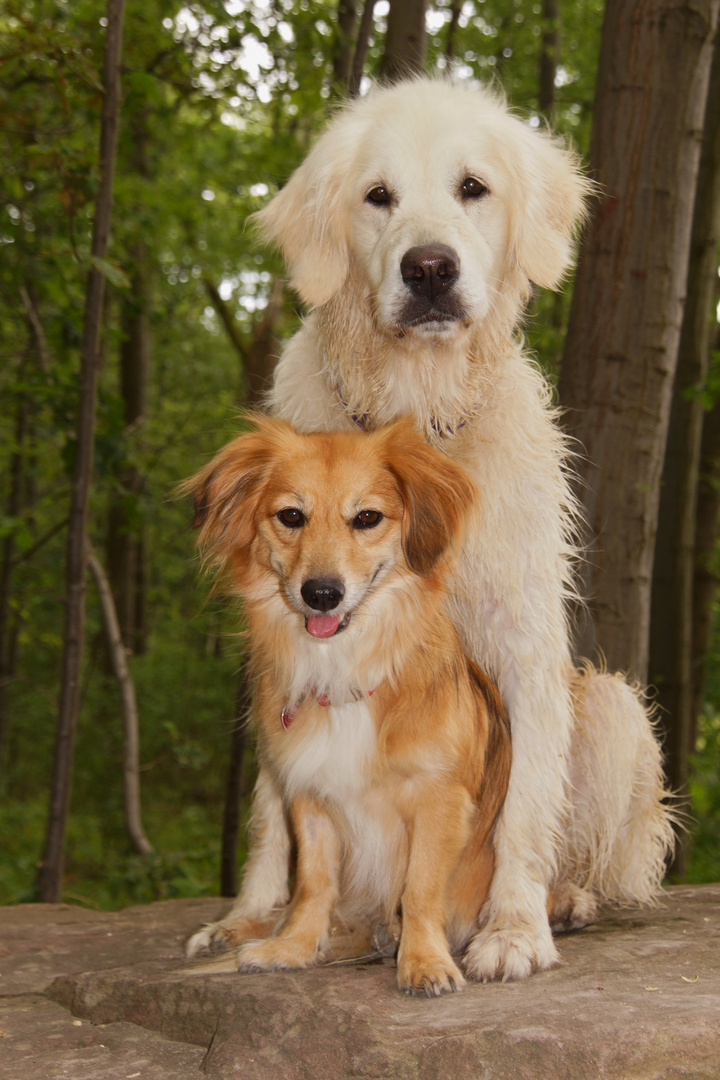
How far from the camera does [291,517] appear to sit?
9.79 feet

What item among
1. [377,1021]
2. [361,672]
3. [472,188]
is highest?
[472,188]

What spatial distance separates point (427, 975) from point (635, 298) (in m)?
3.13

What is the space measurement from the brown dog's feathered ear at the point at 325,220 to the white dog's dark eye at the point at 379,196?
0.33 ft

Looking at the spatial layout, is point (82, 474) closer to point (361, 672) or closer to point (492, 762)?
point (361, 672)

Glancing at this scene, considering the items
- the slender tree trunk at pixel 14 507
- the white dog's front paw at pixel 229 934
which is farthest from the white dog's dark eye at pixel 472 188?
the slender tree trunk at pixel 14 507

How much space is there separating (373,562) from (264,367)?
14.3 ft

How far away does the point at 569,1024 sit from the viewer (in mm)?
2373

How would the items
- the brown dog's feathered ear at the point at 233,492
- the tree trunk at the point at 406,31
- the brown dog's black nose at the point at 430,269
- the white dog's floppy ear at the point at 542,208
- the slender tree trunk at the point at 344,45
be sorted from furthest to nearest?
the slender tree trunk at the point at 344,45
the tree trunk at the point at 406,31
the white dog's floppy ear at the point at 542,208
the brown dog's feathered ear at the point at 233,492
the brown dog's black nose at the point at 430,269

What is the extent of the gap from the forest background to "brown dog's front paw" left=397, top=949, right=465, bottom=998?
1.18 metres

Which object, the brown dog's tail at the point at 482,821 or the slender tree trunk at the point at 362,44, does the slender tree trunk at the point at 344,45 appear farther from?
the brown dog's tail at the point at 482,821

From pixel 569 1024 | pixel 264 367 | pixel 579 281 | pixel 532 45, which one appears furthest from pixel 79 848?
pixel 532 45

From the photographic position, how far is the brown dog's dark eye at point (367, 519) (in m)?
2.96

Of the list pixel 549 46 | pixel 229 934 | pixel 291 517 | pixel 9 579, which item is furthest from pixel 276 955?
pixel 549 46

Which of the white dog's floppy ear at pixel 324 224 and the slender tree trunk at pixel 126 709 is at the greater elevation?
the white dog's floppy ear at pixel 324 224
